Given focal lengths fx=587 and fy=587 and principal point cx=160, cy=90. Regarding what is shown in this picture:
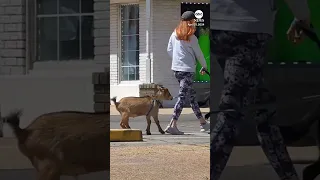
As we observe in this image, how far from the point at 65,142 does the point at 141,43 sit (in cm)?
1318

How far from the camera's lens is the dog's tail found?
338cm

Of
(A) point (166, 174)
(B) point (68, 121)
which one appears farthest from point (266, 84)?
(A) point (166, 174)

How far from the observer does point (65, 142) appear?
328 cm

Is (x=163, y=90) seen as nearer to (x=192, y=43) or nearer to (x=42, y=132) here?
(x=192, y=43)

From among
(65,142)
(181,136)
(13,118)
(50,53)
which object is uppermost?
(50,53)

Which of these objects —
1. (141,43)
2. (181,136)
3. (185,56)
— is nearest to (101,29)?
(185,56)

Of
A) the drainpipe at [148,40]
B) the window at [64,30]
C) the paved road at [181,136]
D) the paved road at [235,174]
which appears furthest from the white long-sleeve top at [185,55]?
the drainpipe at [148,40]

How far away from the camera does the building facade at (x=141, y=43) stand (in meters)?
15.9

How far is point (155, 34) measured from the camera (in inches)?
627

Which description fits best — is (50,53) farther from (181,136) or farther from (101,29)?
(181,136)

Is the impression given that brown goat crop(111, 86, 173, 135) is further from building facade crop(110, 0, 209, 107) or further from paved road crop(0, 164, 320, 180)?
building facade crop(110, 0, 209, 107)

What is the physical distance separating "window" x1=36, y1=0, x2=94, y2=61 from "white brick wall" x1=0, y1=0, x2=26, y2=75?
0.31ft

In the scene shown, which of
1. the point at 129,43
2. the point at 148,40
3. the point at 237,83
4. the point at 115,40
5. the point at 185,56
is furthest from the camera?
the point at 129,43

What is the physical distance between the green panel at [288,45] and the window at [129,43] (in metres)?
13.3
